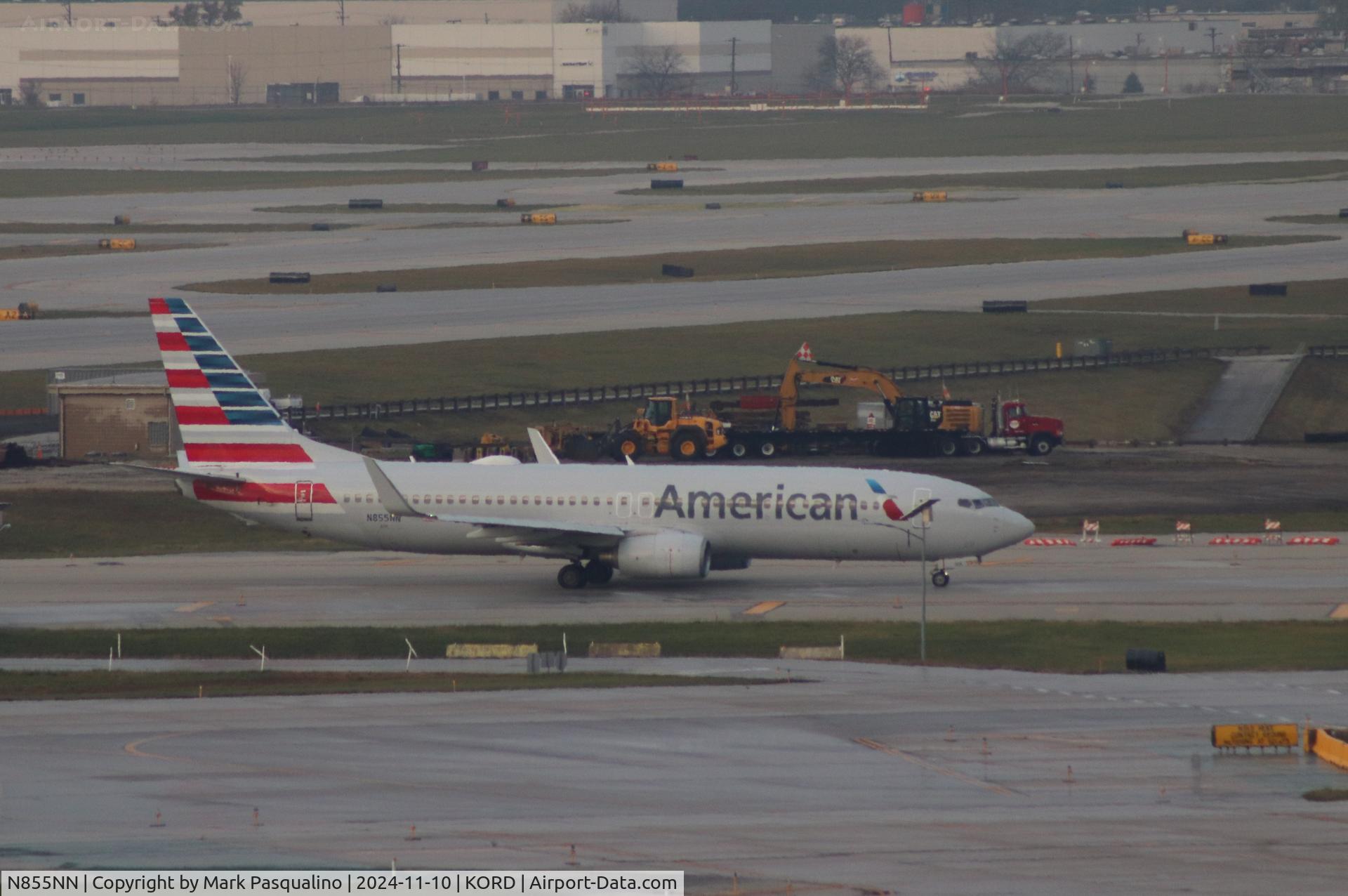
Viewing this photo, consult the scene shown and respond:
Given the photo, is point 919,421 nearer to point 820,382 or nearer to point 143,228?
point 820,382

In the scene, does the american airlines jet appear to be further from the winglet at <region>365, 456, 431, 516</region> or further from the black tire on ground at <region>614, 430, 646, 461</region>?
the black tire on ground at <region>614, 430, 646, 461</region>

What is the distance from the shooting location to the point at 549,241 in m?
163

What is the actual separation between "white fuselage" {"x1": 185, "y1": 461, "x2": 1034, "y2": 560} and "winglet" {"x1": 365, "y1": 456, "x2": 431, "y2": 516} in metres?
0.81

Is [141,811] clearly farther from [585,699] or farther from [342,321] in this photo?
[342,321]

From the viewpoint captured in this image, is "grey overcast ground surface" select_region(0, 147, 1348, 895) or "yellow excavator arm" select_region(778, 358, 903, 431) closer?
"grey overcast ground surface" select_region(0, 147, 1348, 895)

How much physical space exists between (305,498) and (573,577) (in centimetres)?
869

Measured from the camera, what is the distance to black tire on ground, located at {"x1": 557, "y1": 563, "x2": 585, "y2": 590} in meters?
60.7

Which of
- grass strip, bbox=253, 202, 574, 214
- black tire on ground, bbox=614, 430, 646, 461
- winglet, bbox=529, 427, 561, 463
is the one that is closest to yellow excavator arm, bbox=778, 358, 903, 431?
black tire on ground, bbox=614, 430, 646, 461

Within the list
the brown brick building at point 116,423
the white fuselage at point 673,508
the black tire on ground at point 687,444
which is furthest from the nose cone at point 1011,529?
the brown brick building at point 116,423

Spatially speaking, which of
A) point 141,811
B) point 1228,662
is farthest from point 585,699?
point 1228,662

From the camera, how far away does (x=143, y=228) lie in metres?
174

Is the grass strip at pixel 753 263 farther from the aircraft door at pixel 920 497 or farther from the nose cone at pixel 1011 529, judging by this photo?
the nose cone at pixel 1011 529

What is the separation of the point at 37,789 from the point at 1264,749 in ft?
76.9

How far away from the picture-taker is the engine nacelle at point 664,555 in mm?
58875
